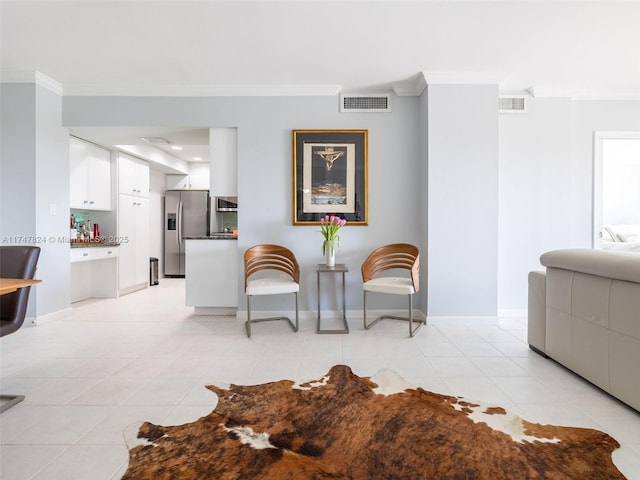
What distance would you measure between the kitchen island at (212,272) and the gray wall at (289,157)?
227mm

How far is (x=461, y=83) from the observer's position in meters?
3.43

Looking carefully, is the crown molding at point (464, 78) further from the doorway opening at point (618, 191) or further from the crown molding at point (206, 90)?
the doorway opening at point (618, 191)

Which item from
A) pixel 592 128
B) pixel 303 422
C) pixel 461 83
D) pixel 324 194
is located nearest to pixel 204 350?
pixel 303 422

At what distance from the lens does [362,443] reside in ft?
4.99

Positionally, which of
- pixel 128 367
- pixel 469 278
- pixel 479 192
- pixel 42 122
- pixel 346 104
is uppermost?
pixel 346 104

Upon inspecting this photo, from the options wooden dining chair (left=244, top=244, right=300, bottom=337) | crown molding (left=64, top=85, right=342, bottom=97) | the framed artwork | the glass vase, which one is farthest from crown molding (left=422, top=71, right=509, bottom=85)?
wooden dining chair (left=244, top=244, right=300, bottom=337)

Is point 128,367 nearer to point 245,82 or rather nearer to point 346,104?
point 245,82

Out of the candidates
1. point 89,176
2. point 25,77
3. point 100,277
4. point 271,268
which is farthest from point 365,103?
point 100,277

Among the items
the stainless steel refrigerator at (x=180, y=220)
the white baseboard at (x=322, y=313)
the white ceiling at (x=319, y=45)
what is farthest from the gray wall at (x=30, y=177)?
the stainless steel refrigerator at (x=180, y=220)

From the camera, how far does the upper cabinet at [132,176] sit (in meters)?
4.96

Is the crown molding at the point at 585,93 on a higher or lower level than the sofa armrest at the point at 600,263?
higher

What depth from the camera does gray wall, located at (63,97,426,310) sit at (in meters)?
3.70

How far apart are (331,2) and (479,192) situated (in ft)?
7.56

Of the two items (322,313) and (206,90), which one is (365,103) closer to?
(206,90)
